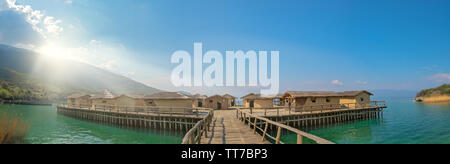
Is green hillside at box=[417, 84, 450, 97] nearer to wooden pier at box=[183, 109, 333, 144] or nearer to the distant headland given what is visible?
the distant headland

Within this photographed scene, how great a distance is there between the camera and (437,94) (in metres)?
66.2

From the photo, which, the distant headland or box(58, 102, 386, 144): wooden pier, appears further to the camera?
the distant headland

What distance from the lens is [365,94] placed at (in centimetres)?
3155

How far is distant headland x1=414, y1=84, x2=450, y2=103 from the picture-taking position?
205ft

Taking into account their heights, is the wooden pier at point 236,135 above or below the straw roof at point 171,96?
below

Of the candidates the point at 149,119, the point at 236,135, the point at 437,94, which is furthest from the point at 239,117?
the point at 437,94

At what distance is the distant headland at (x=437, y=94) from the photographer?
62.4 m

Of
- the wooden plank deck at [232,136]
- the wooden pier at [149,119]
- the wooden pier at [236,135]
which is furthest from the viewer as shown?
the wooden pier at [149,119]

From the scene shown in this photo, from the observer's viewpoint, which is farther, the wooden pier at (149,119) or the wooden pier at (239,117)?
the wooden pier at (149,119)

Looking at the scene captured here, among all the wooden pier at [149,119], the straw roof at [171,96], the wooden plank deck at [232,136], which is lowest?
the wooden pier at [149,119]

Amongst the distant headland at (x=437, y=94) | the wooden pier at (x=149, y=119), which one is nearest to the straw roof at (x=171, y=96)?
the wooden pier at (x=149, y=119)

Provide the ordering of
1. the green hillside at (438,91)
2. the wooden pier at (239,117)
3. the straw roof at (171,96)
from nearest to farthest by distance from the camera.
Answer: the wooden pier at (239,117)
the straw roof at (171,96)
the green hillside at (438,91)

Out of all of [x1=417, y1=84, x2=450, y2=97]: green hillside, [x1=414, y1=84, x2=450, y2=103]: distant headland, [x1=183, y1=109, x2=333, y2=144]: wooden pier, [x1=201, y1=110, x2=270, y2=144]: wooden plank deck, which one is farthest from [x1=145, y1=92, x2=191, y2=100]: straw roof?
[x1=417, y1=84, x2=450, y2=97]: green hillside

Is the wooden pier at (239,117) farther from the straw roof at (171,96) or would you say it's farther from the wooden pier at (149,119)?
the straw roof at (171,96)
